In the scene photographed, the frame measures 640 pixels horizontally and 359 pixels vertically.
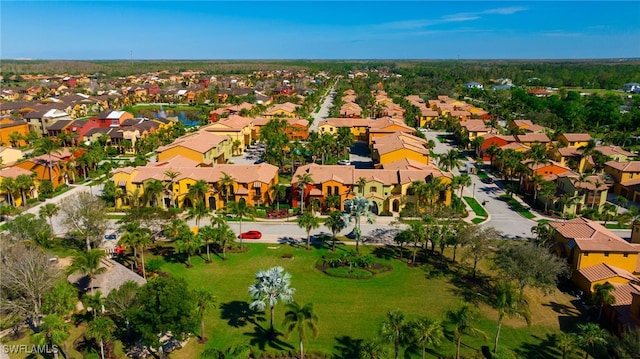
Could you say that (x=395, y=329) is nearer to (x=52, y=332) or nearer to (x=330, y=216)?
(x=52, y=332)

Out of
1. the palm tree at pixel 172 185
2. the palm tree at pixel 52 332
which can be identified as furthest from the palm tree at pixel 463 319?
the palm tree at pixel 172 185

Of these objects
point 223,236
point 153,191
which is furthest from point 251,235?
point 153,191

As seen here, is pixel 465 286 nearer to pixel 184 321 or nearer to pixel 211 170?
pixel 184 321

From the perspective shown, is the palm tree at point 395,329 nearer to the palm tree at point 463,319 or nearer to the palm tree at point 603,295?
the palm tree at point 463,319

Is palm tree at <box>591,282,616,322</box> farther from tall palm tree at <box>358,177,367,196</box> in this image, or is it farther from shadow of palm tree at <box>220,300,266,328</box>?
tall palm tree at <box>358,177,367,196</box>

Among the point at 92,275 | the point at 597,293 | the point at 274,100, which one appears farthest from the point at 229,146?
the point at 274,100

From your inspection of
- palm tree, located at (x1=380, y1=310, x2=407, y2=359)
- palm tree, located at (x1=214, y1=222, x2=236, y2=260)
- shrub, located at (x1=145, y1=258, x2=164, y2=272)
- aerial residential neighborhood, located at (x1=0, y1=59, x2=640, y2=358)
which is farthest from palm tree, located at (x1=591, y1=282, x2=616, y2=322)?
shrub, located at (x1=145, y1=258, x2=164, y2=272)
